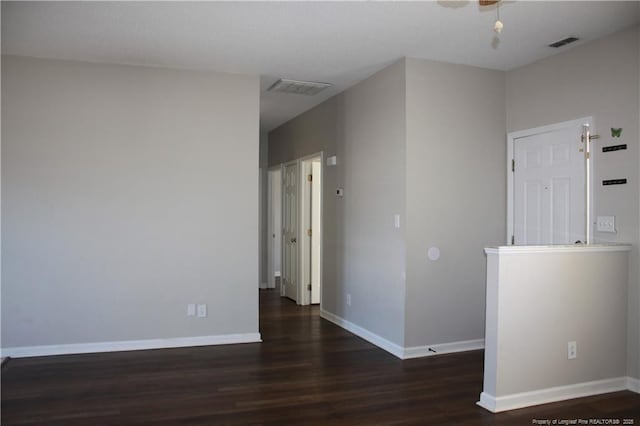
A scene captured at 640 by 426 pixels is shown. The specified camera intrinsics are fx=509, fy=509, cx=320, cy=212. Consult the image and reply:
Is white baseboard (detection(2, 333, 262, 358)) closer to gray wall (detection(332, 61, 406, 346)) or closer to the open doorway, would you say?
gray wall (detection(332, 61, 406, 346))

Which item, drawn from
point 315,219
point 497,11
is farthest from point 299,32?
point 315,219

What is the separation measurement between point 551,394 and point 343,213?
9.59ft

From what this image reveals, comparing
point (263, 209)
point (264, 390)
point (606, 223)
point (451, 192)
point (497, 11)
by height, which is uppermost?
point (497, 11)

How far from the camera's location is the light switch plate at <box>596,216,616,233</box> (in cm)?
395

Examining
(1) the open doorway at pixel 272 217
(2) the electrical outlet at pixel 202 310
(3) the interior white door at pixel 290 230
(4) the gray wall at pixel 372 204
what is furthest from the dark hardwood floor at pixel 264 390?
(1) the open doorway at pixel 272 217

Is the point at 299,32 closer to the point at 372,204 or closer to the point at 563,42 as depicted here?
the point at 372,204

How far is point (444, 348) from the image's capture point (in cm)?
480

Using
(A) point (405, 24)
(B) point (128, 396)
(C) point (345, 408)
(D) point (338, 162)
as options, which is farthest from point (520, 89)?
(B) point (128, 396)

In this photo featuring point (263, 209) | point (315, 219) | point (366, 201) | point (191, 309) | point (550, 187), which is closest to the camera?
point (550, 187)

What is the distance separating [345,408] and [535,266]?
1631mm

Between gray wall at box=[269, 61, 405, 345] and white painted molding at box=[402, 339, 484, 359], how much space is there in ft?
0.46

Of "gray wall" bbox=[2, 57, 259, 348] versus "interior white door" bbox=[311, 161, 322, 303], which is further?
"interior white door" bbox=[311, 161, 322, 303]

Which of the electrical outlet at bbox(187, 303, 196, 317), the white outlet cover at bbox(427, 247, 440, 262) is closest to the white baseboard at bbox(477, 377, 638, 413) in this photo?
the white outlet cover at bbox(427, 247, 440, 262)

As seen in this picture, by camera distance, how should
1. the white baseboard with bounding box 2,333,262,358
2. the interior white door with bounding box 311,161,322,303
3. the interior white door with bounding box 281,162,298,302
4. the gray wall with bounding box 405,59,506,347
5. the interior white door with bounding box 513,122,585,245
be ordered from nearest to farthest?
the interior white door with bounding box 513,122,585,245 < the white baseboard with bounding box 2,333,262,358 < the gray wall with bounding box 405,59,506,347 < the interior white door with bounding box 311,161,322,303 < the interior white door with bounding box 281,162,298,302
